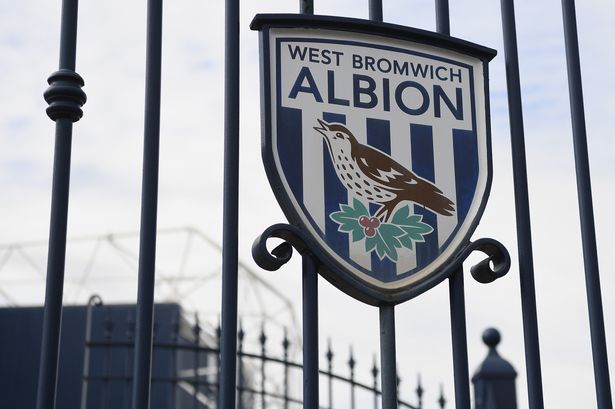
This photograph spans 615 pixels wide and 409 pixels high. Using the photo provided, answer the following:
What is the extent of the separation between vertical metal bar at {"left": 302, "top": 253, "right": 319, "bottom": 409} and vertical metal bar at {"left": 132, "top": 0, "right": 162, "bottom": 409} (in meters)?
0.46

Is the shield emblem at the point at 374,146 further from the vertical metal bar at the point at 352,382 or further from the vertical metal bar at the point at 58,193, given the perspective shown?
the vertical metal bar at the point at 352,382

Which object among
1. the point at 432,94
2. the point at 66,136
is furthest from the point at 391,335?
the point at 66,136

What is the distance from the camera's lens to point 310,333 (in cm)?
308

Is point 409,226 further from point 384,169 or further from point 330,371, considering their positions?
point 330,371

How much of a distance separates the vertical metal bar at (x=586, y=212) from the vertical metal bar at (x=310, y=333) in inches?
39.5

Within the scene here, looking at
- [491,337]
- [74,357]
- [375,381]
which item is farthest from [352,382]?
[74,357]

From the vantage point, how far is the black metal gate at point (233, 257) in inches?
118

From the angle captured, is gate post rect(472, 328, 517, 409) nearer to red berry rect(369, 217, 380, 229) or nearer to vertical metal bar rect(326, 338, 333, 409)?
red berry rect(369, 217, 380, 229)

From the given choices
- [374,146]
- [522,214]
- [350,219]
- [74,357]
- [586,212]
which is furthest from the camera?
[74,357]

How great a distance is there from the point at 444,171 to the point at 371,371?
3.75 metres

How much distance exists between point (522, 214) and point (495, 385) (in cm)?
59

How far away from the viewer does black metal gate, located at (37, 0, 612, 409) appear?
9.81 ft

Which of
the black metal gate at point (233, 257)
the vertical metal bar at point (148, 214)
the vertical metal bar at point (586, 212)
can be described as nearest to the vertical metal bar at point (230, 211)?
the black metal gate at point (233, 257)

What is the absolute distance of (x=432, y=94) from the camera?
3432 mm
